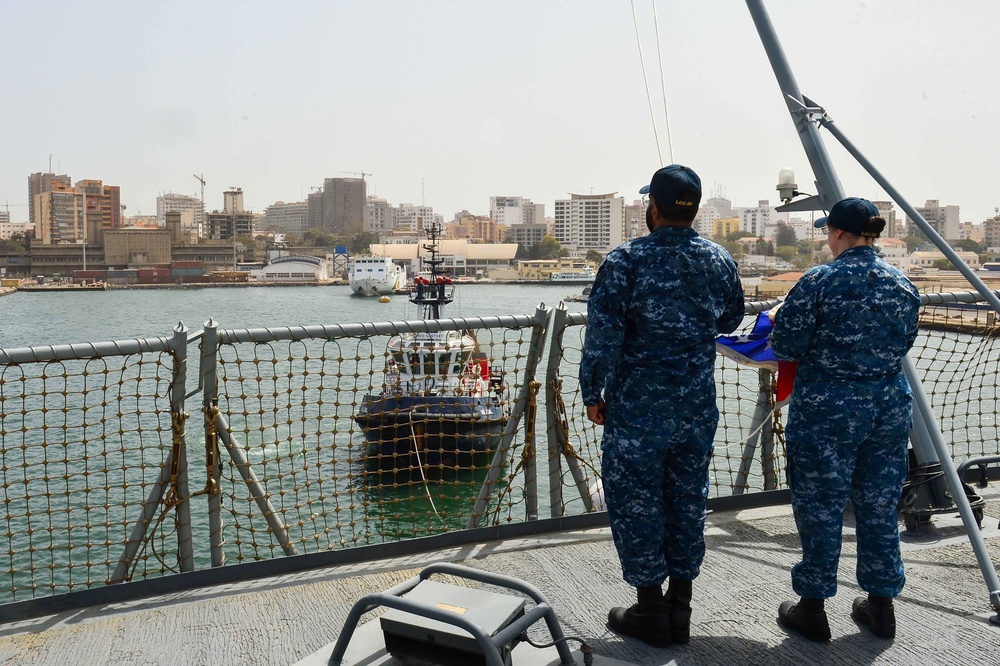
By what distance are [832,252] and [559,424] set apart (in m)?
1.72

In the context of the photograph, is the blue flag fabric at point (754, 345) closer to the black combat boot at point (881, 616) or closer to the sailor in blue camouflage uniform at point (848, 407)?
the sailor in blue camouflage uniform at point (848, 407)

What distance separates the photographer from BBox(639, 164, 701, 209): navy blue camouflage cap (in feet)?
9.71

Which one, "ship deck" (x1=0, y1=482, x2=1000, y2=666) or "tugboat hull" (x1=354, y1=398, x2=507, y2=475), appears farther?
"tugboat hull" (x1=354, y1=398, x2=507, y2=475)

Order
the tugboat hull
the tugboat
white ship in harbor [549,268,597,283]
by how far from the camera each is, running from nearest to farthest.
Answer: the tugboat hull, the tugboat, white ship in harbor [549,268,597,283]

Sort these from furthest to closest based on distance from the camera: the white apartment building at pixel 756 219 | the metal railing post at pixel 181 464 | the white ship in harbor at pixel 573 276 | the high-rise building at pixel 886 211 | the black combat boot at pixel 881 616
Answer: the white apartment building at pixel 756 219
the white ship in harbor at pixel 573 276
the metal railing post at pixel 181 464
the high-rise building at pixel 886 211
the black combat boot at pixel 881 616

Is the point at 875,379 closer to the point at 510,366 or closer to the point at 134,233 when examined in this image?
the point at 510,366

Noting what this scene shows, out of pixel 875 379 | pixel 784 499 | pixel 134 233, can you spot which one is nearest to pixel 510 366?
pixel 784 499

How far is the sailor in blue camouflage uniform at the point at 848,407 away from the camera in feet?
9.62

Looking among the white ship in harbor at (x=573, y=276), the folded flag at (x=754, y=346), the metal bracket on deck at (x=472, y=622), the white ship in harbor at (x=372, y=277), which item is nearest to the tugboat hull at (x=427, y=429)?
the metal bracket on deck at (x=472, y=622)

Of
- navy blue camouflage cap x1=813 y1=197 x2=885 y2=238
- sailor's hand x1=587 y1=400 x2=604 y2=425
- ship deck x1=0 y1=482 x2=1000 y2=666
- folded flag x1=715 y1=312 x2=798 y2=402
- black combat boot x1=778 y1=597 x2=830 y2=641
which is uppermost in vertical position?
navy blue camouflage cap x1=813 y1=197 x2=885 y2=238

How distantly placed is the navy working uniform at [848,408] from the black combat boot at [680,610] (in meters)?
0.38

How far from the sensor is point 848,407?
9.57ft

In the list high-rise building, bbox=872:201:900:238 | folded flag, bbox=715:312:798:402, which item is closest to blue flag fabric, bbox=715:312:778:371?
folded flag, bbox=715:312:798:402

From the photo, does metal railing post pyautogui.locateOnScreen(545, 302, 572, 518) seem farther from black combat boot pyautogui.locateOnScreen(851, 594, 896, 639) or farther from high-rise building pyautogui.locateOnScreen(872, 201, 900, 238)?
black combat boot pyautogui.locateOnScreen(851, 594, 896, 639)
